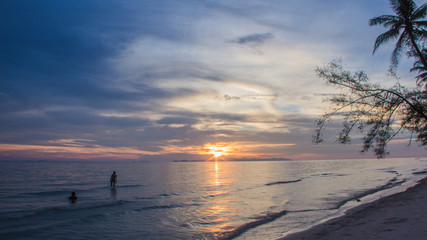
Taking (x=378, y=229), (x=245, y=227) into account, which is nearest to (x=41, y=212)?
(x=245, y=227)

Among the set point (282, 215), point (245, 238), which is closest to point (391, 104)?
point (245, 238)

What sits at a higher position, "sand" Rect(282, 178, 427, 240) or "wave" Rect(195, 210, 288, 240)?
"sand" Rect(282, 178, 427, 240)

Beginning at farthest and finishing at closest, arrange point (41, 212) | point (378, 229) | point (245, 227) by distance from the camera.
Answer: point (41, 212)
point (245, 227)
point (378, 229)

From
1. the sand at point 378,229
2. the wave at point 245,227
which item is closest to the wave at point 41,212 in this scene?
the wave at point 245,227

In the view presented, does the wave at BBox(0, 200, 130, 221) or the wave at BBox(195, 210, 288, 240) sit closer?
the wave at BBox(195, 210, 288, 240)

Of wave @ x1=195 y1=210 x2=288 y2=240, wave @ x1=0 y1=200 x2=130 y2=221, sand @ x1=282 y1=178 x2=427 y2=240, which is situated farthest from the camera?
wave @ x1=0 y1=200 x2=130 y2=221

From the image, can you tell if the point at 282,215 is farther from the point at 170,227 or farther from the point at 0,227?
the point at 0,227

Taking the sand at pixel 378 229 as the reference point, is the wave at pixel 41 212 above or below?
below

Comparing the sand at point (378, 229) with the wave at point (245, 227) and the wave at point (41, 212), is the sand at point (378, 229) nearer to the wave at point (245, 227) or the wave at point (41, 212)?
the wave at point (245, 227)

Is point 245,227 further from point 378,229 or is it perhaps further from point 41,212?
point 41,212

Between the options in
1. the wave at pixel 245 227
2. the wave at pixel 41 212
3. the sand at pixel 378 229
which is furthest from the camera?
the wave at pixel 41 212

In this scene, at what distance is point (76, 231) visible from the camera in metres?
17.2

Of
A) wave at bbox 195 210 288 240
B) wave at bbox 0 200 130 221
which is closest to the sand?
wave at bbox 195 210 288 240

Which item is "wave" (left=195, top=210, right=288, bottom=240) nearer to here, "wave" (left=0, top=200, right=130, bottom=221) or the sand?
the sand
